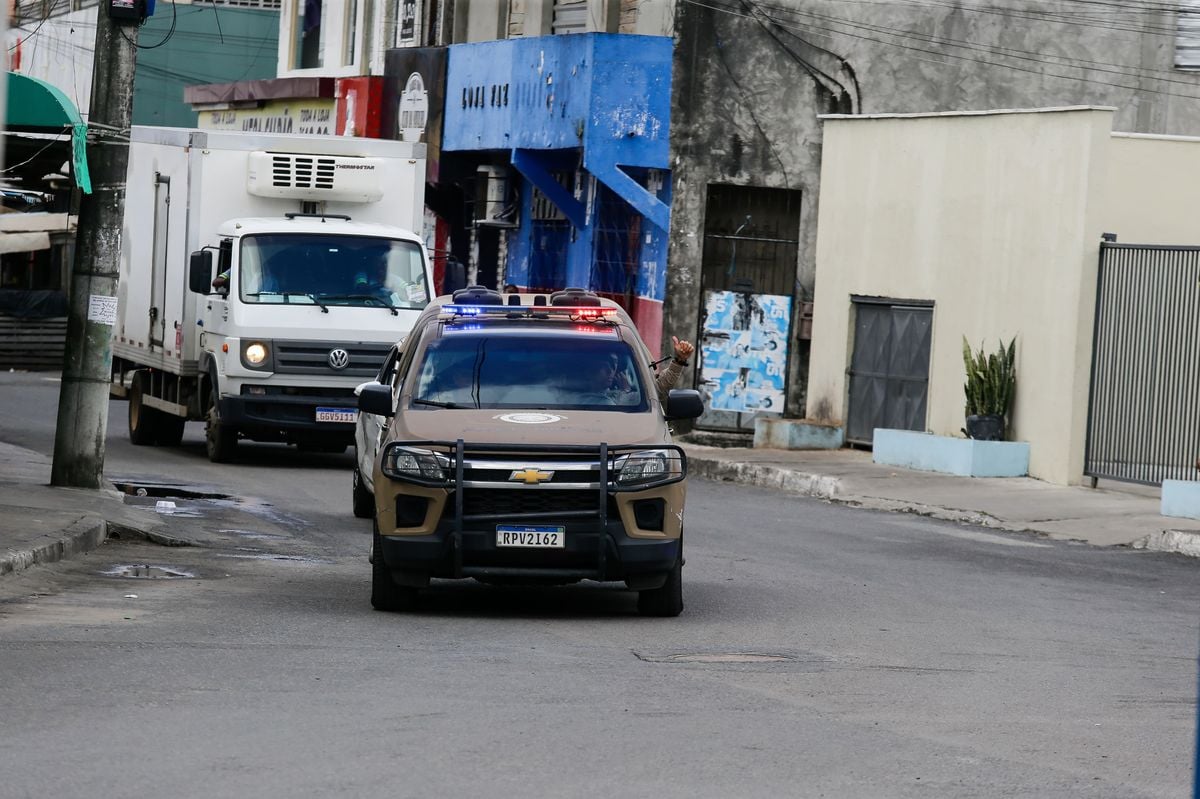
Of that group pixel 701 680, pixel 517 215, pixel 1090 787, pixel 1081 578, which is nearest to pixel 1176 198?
pixel 1081 578

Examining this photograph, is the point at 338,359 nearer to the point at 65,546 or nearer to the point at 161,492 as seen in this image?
the point at 161,492

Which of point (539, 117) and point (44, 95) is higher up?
point (539, 117)

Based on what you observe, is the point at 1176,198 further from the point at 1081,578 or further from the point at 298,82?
the point at 298,82

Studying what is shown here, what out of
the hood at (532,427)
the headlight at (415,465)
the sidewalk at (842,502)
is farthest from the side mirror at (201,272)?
the headlight at (415,465)

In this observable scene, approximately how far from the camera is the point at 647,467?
37.8ft

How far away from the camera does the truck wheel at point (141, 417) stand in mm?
24078

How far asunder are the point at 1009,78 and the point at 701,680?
2218 centimetres

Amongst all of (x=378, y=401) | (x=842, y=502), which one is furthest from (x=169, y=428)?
(x=378, y=401)

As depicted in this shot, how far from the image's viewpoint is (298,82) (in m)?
39.8

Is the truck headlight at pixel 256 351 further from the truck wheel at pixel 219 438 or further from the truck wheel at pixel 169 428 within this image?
the truck wheel at pixel 169 428

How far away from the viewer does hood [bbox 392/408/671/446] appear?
37.7 ft

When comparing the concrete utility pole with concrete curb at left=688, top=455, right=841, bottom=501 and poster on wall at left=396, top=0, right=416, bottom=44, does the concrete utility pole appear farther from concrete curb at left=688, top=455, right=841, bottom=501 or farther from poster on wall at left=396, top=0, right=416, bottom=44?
poster on wall at left=396, top=0, right=416, bottom=44

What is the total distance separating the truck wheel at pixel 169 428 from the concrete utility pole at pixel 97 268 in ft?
24.9

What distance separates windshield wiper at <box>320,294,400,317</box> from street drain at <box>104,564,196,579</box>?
8.42 m
